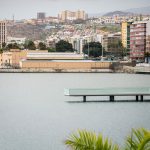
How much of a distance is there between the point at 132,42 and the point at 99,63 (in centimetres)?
1123

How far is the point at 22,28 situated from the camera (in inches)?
7766

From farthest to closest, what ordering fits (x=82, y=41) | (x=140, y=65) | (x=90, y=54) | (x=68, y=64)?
(x=82, y=41)
(x=90, y=54)
(x=68, y=64)
(x=140, y=65)

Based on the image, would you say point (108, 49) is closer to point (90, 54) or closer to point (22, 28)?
point (90, 54)

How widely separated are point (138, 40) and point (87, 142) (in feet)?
250

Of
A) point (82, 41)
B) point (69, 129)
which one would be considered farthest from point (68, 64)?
point (69, 129)

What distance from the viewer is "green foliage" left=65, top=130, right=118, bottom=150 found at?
394cm

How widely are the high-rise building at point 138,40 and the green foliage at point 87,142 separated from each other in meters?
74.6

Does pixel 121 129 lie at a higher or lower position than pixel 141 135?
lower

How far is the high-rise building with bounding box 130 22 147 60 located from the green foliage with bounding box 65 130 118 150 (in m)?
74.6

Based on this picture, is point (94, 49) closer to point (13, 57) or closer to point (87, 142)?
point (13, 57)

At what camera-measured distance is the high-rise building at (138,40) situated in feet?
258

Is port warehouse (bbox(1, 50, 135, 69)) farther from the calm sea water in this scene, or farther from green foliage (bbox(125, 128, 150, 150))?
green foliage (bbox(125, 128, 150, 150))

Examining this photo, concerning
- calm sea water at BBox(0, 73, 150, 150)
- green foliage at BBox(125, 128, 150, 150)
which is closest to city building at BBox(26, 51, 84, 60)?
calm sea water at BBox(0, 73, 150, 150)

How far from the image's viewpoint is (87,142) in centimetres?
400
